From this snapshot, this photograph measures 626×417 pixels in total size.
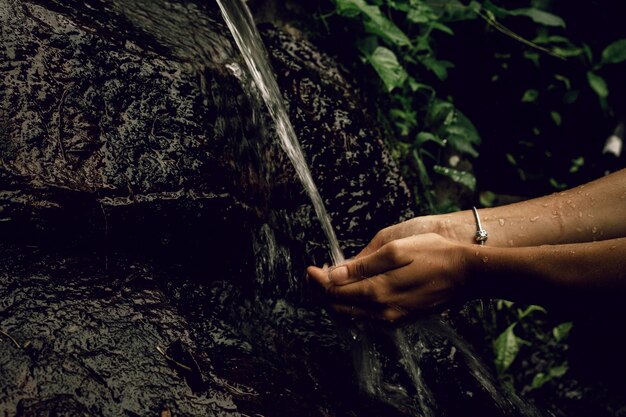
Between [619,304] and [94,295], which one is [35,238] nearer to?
[94,295]

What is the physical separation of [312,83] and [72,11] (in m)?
1.30

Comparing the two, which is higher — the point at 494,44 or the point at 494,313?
the point at 494,44

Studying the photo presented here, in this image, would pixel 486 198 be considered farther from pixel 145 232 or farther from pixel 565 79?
pixel 145 232

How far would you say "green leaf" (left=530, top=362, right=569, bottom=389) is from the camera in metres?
3.82

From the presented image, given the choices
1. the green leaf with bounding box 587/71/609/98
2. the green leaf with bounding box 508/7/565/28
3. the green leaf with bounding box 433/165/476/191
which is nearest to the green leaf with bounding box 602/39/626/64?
the green leaf with bounding box 587/71/609/98

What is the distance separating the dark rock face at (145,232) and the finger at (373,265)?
27 centimetres

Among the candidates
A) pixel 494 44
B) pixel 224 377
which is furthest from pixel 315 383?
pixel 494 44

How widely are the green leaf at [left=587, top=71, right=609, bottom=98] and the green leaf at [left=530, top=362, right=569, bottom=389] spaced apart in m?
2.39

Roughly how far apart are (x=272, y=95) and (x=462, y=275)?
4.25 feet

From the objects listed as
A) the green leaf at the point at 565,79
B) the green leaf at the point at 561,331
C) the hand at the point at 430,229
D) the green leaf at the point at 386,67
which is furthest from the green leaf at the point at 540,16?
the hand at the point at 430,229

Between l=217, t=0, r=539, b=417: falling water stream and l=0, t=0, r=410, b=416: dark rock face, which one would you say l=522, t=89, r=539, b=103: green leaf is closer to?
l=217, t=0, r=539, b=417: falling water stream

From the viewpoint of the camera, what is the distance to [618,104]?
15.7 feet

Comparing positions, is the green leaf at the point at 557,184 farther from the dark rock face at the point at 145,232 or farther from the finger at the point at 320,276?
the finger at the point at 320,276

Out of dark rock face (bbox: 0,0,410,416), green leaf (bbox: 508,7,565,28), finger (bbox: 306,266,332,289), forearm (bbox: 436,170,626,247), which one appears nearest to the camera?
dark rock face (bbox: 0,0,410,416)
